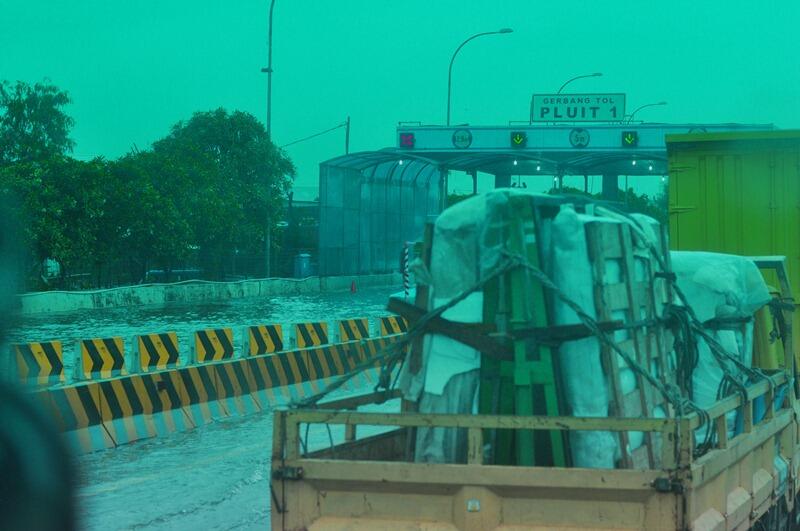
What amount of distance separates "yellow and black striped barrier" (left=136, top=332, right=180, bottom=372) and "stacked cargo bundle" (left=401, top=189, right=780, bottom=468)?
25.2 ft

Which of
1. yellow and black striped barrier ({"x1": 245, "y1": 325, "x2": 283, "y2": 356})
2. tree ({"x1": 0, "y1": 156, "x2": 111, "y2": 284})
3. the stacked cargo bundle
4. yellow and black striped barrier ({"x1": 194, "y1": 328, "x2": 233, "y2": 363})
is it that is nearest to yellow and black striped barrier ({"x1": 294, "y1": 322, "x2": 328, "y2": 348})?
yellow and black striped barrier ({"x1": 245, "y1": 325, "x2": 283, "y2": 356})

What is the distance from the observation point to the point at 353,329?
18.4m

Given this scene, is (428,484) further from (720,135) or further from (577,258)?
(720,135)

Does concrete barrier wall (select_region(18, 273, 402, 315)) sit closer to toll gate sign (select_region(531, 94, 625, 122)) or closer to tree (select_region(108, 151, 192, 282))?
tree (select_region(108, 151, 192, 282))

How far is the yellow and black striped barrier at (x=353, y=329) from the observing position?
17969 millimetres

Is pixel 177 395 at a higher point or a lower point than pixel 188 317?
lower

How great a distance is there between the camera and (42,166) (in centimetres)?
3638

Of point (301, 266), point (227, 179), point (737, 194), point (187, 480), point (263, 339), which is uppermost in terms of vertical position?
point (227, 179)

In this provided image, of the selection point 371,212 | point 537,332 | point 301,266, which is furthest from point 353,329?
point 301,266

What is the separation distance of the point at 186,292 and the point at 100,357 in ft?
88.1

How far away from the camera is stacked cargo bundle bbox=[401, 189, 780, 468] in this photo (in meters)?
5.35

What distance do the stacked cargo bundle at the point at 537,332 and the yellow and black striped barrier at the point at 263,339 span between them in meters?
9.38

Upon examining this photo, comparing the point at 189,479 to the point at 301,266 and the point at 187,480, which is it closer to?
the point at 187,480

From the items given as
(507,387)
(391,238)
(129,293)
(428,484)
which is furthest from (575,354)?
(391,238)
